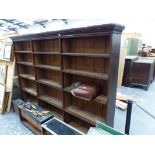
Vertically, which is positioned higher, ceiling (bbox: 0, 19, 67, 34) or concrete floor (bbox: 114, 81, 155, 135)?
ceiling (bbox: 0, 19, 67, 34)

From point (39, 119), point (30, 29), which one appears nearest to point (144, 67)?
point (39, 119)

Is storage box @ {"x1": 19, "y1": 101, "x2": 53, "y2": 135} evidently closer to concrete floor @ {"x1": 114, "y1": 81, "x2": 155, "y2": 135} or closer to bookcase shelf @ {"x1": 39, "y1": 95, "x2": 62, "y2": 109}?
bookcase shelf @ {"x1": 39, "y1": 95, "x2": 62, "y2": 109}

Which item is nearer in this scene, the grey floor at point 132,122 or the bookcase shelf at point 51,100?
the grey floor at point 132,122

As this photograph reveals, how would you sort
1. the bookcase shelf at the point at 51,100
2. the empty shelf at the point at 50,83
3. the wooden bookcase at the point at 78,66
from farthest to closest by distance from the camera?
the bookcase shelf at the point at 51,100
the empty shelf at the point at 50,83
the wooden bookcase at the point at 78,66

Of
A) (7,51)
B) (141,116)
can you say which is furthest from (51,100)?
(141,116)

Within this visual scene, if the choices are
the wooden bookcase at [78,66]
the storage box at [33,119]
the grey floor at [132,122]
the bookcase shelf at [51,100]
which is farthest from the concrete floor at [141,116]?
the storage box at [33,119]

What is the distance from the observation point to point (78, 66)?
2.07 meters

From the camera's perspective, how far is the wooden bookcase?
1.61 metres

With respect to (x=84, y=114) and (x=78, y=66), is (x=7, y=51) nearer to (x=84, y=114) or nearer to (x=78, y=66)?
(x=78, y=66)

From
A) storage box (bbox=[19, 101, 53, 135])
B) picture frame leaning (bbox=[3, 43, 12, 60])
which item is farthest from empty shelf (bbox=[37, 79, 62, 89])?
picture frame leaning (bbox=[3, 43, 12, 60])

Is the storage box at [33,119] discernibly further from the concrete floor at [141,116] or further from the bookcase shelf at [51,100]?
the concrete floor at [141,116]

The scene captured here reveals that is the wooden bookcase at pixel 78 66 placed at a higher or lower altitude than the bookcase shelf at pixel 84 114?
higher

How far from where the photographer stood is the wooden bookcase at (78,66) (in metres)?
1.61

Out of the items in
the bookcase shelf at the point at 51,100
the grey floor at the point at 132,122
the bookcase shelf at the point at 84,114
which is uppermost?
the bookcase shelf at the point at 51,100
